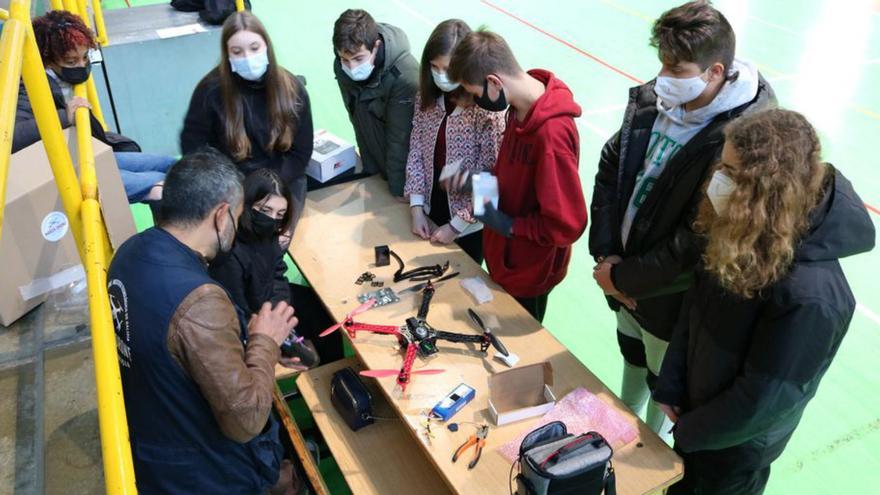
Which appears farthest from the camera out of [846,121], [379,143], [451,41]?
[846,121]

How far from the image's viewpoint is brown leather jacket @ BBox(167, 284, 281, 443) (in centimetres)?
175

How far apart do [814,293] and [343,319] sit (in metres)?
1.72

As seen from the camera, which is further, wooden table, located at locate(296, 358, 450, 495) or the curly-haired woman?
the curly-haired woman

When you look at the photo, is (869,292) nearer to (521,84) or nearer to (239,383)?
(521,84)

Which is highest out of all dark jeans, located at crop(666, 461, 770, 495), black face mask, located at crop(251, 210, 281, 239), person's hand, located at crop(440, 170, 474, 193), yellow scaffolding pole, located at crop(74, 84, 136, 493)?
yellow scaffolding pole, located at crop(74, 84, 136, 493)

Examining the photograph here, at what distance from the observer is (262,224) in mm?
2756

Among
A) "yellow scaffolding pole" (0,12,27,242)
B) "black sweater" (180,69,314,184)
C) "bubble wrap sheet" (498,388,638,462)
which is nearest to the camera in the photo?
"yellow scaffolding pole" (0,12,27,242)

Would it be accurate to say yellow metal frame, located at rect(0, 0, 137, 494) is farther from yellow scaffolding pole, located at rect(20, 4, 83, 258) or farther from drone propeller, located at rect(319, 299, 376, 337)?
drone propeller, located at rect(319, 299, 376, 337)

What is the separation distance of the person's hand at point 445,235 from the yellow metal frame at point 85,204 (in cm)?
147

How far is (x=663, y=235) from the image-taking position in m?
2.49

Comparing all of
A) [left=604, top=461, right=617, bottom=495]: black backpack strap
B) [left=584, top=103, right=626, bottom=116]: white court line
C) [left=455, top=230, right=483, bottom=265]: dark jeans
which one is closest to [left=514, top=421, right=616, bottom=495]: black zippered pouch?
[left=604, top=461, right=617, bottom=495]: black backpack strap

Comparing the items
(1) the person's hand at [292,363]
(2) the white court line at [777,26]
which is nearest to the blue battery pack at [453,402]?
(1) the person's hand at [292,363]

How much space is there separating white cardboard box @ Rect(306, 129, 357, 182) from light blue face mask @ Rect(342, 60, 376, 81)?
1.79ft

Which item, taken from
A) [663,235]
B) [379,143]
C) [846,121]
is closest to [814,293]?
[663,235]
